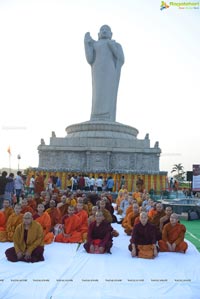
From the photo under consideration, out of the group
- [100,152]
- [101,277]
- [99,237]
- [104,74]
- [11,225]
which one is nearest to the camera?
[101,277]

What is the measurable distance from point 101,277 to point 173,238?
2.08 meters

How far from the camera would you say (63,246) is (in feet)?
21.2

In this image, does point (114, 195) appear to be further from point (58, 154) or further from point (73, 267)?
point (73, 267)

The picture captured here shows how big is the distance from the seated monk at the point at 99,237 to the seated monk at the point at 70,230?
2.67 feet

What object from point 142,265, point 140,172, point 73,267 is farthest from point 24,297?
point 140,172

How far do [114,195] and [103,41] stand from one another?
11747 millimetres

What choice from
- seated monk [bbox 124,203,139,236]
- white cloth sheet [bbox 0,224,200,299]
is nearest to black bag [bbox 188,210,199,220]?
seated monk [bbox 124,203,139,236]

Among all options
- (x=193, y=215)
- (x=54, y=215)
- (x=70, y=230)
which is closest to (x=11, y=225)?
(x=70, y=230)

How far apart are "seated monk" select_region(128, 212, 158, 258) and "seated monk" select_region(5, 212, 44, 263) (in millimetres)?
1507

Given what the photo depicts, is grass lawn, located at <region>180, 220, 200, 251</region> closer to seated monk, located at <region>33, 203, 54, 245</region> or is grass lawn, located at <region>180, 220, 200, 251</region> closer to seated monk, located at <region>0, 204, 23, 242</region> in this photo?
seated monk, located at <region>33, 203, 54, 245</region>

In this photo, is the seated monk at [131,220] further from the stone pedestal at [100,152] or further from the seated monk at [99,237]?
the stone pedestal at [100,152]

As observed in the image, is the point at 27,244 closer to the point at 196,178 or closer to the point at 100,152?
the point at 196,178

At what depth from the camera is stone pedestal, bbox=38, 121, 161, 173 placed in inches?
795

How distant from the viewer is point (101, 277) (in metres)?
4.59
